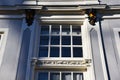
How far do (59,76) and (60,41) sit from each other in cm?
83

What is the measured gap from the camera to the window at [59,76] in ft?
14.4

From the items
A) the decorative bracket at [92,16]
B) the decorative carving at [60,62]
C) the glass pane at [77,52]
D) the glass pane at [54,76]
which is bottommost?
the glass pane at [54,76]

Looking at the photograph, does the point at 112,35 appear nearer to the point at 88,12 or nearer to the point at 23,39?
the point at 88,12

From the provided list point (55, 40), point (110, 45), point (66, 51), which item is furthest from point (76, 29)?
point (110, 45)

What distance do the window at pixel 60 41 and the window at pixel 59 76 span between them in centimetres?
41

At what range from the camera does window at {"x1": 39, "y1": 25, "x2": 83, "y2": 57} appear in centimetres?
480

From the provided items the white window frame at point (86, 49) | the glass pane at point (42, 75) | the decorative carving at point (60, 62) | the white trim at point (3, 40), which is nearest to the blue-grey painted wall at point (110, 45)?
the white window frame at point (86, 49)

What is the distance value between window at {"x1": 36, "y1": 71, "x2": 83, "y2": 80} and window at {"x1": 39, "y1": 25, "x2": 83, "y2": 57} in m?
0.41

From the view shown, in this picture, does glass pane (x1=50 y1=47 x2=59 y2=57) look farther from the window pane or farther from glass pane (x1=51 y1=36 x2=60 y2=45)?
the window pane

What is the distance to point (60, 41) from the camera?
195 inches

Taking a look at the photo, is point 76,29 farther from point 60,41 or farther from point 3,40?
point 3,40

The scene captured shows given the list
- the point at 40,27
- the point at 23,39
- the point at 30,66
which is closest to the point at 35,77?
the point at 30,66

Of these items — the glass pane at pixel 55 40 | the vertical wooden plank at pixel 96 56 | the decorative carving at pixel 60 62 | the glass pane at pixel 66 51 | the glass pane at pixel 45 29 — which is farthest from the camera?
the glass pane at pixel 45 29

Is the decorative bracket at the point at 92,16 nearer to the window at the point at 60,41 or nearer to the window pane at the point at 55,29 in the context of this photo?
the window at the point at 60,41
